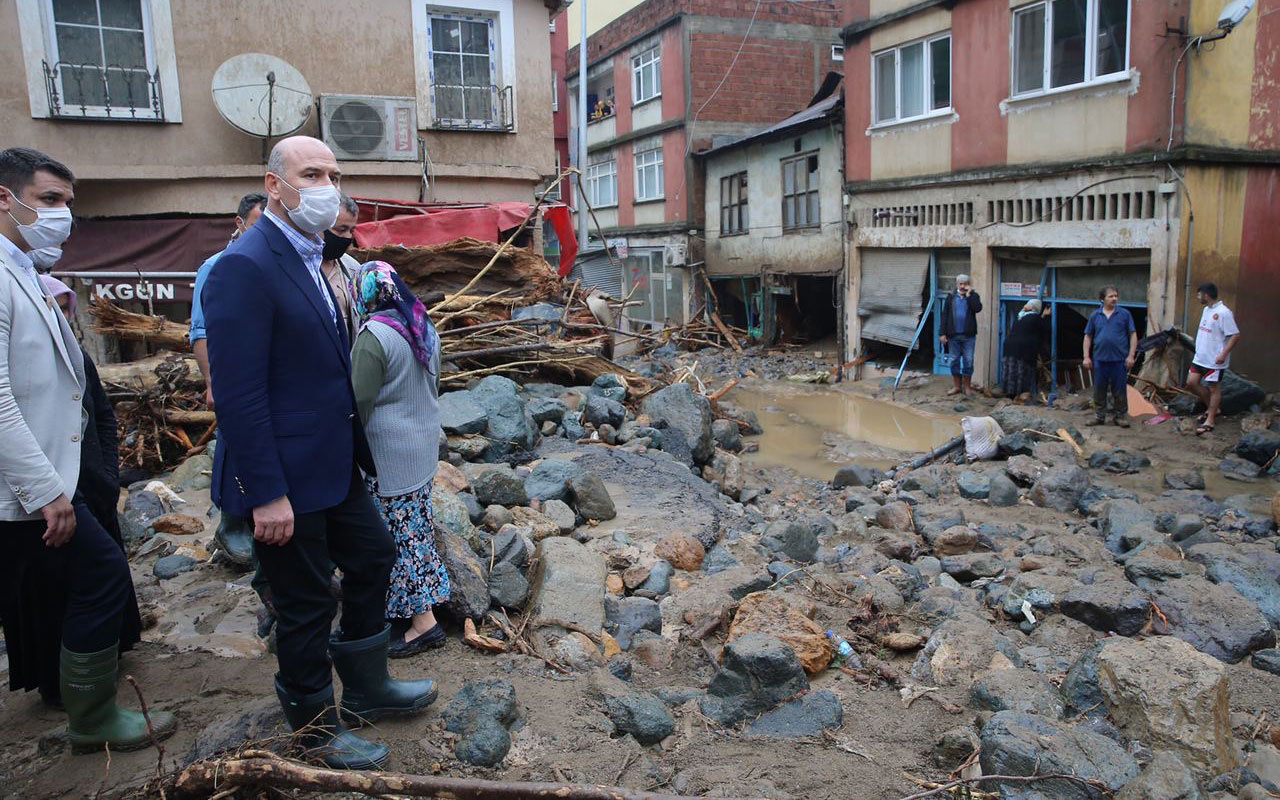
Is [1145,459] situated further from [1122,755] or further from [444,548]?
[444,548]

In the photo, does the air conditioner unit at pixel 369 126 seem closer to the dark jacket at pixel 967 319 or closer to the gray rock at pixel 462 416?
the gray rock at pixel 462 416

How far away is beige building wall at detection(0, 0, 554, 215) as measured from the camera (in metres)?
9.74

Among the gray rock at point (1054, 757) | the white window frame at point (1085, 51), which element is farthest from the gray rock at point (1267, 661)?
the white window frame at point (1085, 51)

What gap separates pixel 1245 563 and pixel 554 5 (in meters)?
9.93

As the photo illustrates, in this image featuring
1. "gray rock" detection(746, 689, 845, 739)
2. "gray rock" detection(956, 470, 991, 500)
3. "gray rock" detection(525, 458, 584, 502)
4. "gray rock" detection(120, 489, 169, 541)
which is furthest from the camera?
"gray rock" detection(956, 470, 991, 500)

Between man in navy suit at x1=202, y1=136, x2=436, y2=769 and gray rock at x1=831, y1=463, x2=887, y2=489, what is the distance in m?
6.51

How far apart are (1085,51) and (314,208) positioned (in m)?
11.9

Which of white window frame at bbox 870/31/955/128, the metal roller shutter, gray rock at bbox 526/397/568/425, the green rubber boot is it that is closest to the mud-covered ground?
the green rubber boot

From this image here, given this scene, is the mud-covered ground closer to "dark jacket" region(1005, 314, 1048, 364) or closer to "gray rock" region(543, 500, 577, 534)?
"gray rock" region(543, 500, 577, 534)

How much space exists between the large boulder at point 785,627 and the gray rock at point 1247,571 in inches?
100

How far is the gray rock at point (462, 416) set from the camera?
695 centimetres

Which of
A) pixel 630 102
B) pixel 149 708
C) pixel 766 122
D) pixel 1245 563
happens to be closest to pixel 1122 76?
pixel 1245 563

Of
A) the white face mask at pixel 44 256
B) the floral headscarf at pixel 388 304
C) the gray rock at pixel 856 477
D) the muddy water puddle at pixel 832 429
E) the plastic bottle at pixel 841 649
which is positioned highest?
the white face mask at pixel 44 256

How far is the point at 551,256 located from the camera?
41.3 feet
